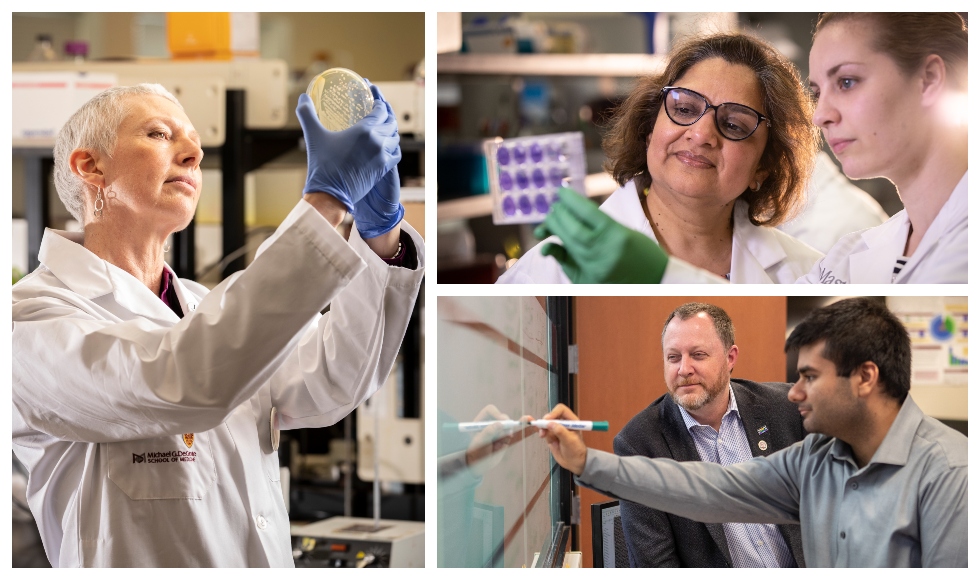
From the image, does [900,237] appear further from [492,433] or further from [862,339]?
[492,433]

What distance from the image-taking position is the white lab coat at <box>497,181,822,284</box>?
4.58 feet

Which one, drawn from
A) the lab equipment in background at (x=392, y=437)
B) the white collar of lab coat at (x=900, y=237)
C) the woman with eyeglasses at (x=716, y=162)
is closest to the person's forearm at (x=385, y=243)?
the woman with eyeglasses at (x=716, y=162)

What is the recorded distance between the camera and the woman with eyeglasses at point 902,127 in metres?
1.34

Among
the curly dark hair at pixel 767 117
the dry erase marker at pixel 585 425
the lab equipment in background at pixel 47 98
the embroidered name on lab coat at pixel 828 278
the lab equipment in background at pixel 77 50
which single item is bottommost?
the dry erase marker at pixel 585 425

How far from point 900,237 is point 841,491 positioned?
16.0 inches

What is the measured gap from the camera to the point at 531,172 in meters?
1.43

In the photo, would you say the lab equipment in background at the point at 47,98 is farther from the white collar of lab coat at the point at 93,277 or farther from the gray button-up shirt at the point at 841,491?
the gray button-up shirt at the point at 841,491

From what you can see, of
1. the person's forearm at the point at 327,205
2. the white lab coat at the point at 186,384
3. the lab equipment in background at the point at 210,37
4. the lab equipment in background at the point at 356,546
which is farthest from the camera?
the lab equipment in background at the point at 210,37

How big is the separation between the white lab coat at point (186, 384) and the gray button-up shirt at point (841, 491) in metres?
0.47

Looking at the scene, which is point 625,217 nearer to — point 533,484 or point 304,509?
point 533,484

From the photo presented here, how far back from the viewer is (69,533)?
53.8 inches

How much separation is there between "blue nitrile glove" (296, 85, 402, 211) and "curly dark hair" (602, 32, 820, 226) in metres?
0.38

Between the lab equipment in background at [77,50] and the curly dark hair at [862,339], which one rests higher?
the lab equipment in background at [77,50]
